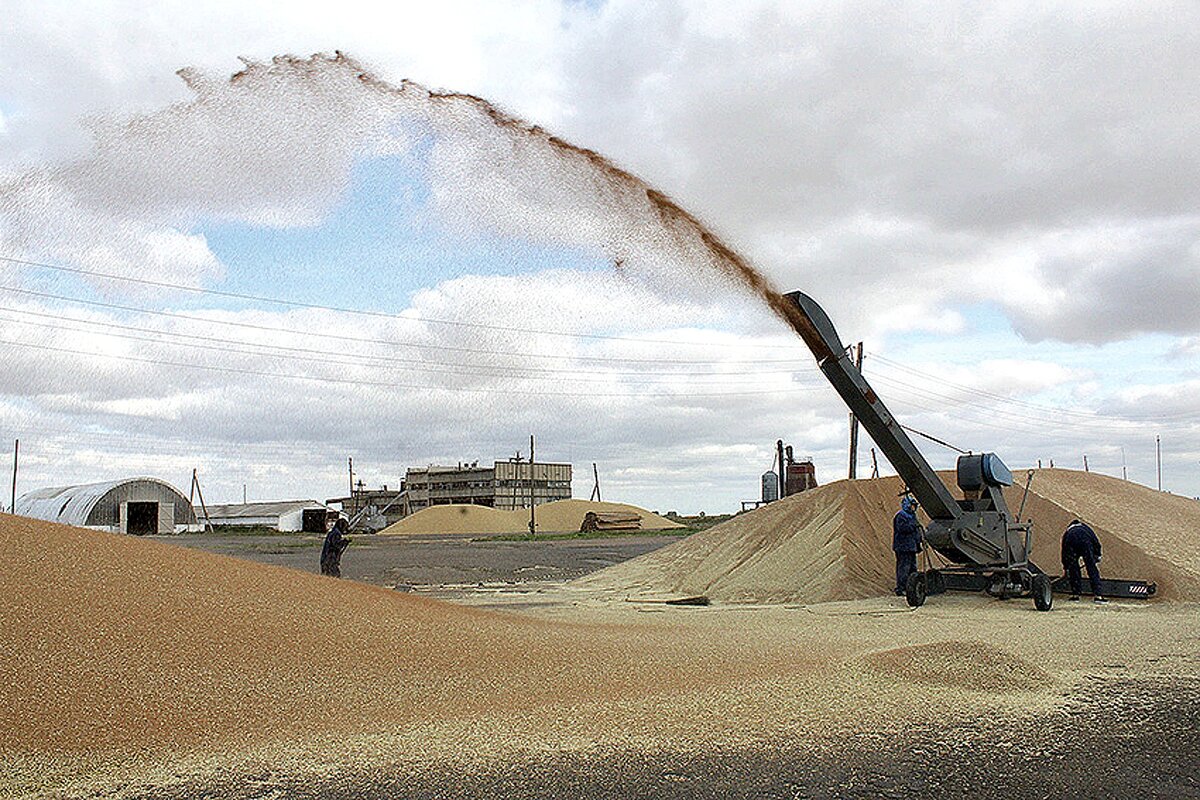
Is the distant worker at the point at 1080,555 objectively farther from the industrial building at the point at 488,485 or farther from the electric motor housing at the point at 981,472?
the industrial building at the point at 488,485

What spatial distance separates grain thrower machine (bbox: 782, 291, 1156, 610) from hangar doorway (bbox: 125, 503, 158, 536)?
45.9m

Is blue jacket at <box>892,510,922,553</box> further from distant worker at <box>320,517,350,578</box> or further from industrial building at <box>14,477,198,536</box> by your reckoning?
industrial building at <box>14,477,198,536</box>

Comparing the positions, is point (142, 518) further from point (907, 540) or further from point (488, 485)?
point (907, 540)

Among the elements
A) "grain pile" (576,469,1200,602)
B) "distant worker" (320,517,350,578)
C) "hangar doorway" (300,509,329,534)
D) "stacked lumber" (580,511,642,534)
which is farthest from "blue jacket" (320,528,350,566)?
"hangar doorway" (300,509,329,534)

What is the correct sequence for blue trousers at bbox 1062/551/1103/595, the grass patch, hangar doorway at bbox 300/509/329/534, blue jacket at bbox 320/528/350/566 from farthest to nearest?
hangar doorway at bbox 300/509/329/534 → the grass patch → blue jacket at bbox 320/528/350/566 → blue trousers at bbox 1062/551/1103/595

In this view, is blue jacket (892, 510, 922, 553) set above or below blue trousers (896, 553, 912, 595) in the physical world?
above

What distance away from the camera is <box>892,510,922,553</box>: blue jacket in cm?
1425

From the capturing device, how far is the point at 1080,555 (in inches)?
572

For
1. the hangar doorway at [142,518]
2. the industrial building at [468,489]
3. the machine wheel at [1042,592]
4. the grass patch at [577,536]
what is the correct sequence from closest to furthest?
the machine wheel at [1042,592] < the grass patch at [577,536] < the hangar doorway at [142,518] < the industrial building at [468,489]

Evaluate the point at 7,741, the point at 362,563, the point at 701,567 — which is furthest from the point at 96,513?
the point at 7,741

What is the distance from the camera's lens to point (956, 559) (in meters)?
13.9

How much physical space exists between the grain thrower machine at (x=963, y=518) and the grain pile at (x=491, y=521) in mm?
36365

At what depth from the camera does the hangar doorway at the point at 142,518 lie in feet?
168

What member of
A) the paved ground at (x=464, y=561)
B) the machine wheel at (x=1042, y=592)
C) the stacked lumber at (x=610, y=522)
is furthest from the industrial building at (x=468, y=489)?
the machine wheel at (x=1042, y=592)
